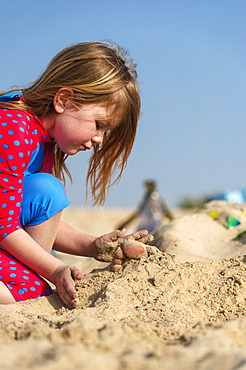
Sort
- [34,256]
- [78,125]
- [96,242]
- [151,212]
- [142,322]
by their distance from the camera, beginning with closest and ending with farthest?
[142,322], [34,256], [78,125], [96,242], [151,212]

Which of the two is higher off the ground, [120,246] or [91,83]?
[91,83]

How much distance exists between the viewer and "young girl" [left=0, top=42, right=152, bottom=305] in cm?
204

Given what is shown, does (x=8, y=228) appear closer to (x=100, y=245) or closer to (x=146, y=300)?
(x=100, y=245)

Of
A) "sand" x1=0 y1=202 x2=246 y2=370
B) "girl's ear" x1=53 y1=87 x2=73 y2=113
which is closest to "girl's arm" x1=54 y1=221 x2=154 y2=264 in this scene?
"sand" x1=0 y1=202 x2=246 y2=370

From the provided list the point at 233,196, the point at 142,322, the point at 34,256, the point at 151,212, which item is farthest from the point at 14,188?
the point at 233,196

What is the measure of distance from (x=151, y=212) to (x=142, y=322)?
3657mm

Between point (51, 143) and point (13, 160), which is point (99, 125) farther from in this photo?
point (13, 160)

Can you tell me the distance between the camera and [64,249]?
252cm

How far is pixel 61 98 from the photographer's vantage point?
2219 mm

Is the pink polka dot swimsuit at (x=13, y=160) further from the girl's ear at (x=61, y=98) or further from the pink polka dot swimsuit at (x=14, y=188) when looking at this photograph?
the girl's ear at (x=61, y=98)

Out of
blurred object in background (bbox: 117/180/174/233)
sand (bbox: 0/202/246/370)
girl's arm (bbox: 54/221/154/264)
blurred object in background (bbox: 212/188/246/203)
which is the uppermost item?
sand (bbox: 0/202/246/370)

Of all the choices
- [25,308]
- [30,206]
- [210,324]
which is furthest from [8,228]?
[210,324]

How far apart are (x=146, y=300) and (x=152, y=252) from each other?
35 cm

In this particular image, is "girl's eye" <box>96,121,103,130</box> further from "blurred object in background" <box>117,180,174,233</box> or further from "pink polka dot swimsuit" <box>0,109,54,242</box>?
"blurred object in background" <box>117,180,174,233</box>
